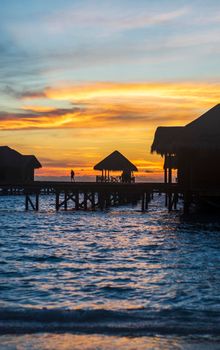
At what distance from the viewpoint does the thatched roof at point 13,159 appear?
6831cm

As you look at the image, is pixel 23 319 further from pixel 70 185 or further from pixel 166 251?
pixel 70 185

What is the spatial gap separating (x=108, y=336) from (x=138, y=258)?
8.12m

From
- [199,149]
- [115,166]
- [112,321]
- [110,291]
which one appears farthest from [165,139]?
[112,321]

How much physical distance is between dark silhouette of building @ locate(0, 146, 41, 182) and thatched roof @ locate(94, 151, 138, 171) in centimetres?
1838

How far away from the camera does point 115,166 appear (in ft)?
173

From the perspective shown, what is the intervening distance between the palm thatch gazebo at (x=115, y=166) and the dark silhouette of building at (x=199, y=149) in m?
17.8

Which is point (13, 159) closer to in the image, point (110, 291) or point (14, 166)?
point (14, 166)

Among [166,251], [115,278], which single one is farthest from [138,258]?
[115,278]

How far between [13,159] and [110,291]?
197ft

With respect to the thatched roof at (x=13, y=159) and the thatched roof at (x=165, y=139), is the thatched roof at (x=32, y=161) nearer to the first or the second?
the thatched roof at (x=13, y=159)

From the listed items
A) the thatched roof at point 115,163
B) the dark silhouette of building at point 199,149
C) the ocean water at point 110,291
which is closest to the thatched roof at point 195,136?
the dark silhouette of building at point 199,149

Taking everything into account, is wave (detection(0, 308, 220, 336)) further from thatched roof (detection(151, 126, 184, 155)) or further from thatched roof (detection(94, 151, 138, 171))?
thatched roof (detection(94, 151, 138, 171))

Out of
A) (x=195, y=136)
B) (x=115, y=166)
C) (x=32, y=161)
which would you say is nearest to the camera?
(x=195, y=136)

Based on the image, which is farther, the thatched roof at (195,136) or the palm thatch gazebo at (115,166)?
the palm thatch gazebo at (115,166)
